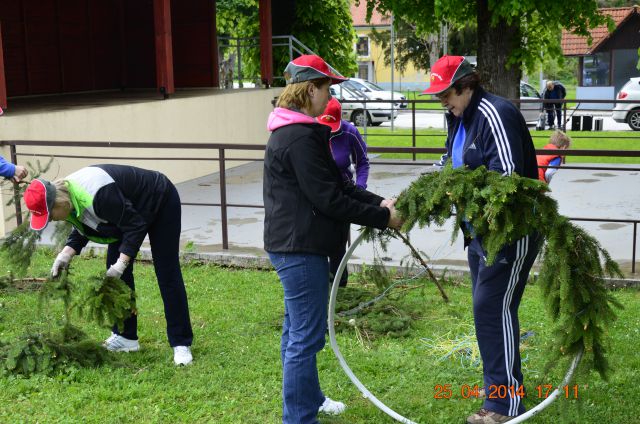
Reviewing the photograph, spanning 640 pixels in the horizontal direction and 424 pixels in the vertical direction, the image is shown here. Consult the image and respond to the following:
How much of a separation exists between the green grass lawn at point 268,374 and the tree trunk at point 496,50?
7.75 meters

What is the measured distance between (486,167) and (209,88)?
1419 cm

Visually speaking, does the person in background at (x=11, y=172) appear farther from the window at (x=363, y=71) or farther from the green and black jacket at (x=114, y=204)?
the window at (x=363, y=71)

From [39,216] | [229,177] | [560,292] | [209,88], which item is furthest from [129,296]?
[209,88]

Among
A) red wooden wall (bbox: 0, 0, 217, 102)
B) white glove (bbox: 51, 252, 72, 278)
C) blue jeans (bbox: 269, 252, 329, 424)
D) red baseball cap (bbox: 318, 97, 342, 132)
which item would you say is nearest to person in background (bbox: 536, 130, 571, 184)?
red baseball cap (bbox: 318, 97, 342, 132)

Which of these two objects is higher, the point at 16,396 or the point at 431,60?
the point at 431,60

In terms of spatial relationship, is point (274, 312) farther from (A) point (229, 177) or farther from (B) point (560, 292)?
(A) point (229, 177)

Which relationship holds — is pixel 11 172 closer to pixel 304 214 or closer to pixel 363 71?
pixel 304 214

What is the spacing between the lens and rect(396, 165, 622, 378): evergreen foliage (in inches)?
142

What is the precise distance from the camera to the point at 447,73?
389cm

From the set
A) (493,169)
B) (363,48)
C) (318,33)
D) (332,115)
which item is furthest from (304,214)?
(363,48)

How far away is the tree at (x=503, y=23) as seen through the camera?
12609mm

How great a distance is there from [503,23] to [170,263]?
32.2ft

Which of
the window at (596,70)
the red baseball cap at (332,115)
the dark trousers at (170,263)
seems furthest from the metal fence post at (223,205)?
the window at (596,70)

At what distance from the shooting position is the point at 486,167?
3830mm
